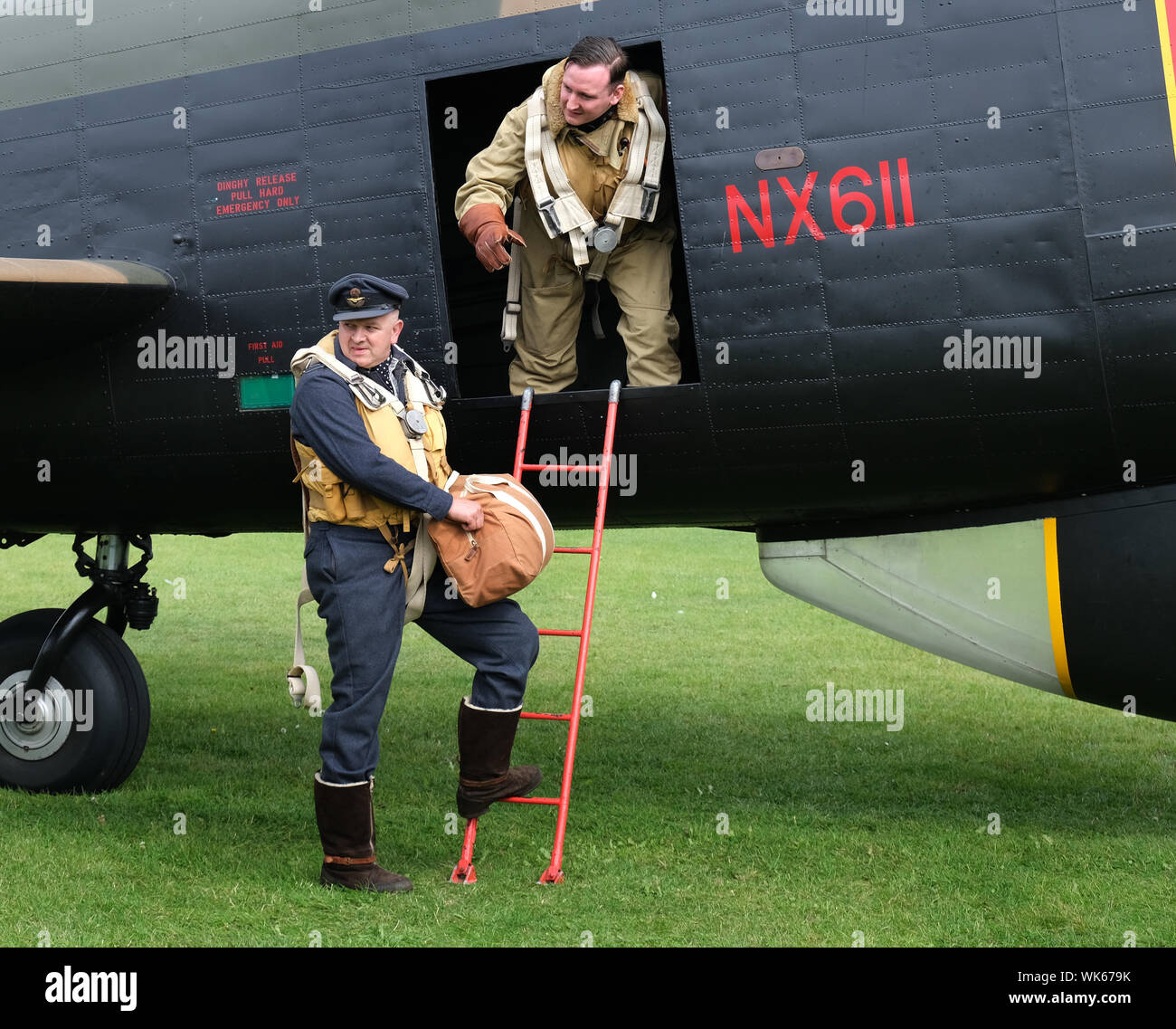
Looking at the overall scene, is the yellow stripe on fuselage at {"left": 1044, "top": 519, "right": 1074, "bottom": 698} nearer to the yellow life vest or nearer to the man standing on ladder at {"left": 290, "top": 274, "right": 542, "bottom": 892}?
the man standing on ladder at {"left": 290, "top": 274, "right": 542, "bottom": 892}

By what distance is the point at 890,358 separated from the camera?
531 cm

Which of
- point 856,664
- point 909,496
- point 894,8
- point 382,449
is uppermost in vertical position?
point 894,8

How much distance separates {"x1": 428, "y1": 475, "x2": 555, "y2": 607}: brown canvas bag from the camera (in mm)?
5133

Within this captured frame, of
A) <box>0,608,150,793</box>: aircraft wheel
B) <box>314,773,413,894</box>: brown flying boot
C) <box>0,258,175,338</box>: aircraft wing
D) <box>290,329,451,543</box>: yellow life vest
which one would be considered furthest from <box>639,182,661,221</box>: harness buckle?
<box>0,608,150,793</box>: aircraft wheel

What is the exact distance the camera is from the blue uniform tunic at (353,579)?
16.2ft

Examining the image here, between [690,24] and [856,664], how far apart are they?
7633 millimetres

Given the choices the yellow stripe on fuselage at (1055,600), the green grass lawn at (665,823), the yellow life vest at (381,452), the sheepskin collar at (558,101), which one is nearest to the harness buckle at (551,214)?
the sheepskin collar at (558,101)

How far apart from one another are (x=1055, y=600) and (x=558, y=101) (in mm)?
2932

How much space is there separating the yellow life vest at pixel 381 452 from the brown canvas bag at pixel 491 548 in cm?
18

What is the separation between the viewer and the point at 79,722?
6.96m

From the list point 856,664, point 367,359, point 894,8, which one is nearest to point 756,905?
point 367,359

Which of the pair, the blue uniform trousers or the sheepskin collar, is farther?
the sheepskin collar

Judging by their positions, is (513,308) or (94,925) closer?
(94,925)

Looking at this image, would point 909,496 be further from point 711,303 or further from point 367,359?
point 367,359
